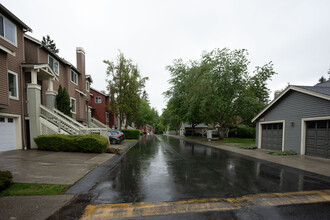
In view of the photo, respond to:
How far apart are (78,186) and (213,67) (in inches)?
858

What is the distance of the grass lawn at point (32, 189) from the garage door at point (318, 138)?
1438 centimetres

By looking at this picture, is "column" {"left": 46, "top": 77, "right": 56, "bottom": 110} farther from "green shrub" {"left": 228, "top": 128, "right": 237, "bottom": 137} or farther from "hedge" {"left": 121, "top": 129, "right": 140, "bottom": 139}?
"green shrub" {"left": 228, "top": 128, "right": 237, "bottom": 137}

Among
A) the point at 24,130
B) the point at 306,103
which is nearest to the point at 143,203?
the point at 24,130

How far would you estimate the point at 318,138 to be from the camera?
1105 cm

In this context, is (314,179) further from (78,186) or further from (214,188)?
(78,186)

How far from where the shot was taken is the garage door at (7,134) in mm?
10284

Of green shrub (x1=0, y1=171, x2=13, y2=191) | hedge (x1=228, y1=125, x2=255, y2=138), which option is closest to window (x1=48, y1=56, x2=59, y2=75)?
green shrub (x1=0, y1=171, x2=13, y2=191)

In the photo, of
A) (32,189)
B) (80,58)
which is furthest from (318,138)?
(80,58)

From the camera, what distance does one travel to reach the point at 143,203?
13.5 ft

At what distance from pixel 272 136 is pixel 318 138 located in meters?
4.02

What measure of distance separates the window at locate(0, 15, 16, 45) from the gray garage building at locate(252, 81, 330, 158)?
68.4ft

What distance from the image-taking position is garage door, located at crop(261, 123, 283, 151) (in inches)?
560

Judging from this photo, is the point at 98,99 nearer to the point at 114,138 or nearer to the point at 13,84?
the point at 114,138

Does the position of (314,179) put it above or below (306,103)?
below
